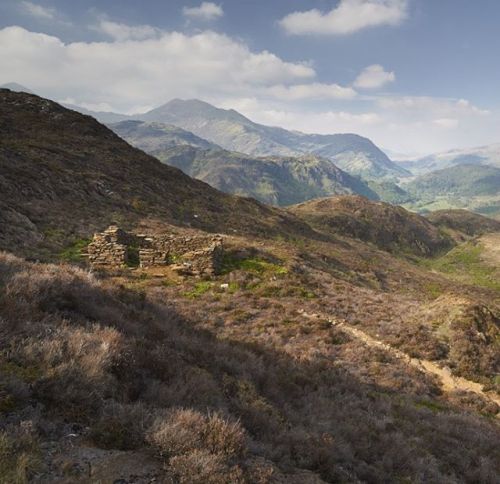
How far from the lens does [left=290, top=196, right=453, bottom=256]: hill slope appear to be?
104062mm

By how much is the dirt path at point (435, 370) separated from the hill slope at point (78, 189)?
55.0 ft

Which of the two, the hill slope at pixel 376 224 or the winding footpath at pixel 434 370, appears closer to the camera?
the winding footpath at pixel 434 370

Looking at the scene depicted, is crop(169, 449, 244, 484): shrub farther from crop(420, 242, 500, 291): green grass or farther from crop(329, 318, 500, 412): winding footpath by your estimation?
crop(420, 242, 500, 291): green grass

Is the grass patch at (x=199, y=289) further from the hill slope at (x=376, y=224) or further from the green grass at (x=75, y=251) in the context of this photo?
the hill slope at (x=376, y=224)

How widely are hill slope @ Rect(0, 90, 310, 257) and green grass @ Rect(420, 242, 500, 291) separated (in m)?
34.3

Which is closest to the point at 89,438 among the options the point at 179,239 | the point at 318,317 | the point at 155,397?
the point at 155,397

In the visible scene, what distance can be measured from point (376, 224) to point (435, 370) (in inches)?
4257

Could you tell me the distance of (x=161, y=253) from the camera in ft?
75.3

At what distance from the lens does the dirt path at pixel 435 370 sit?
13.8 m

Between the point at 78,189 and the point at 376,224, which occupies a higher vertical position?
the point at 78,189

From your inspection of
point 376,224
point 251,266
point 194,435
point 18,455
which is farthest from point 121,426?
point 376,224

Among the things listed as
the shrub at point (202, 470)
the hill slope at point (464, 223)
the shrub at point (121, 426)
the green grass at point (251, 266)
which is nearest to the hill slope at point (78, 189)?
the green grass at point (251, 266)

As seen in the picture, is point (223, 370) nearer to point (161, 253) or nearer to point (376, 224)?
point (161, 253)

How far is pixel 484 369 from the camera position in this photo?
50.1ft
